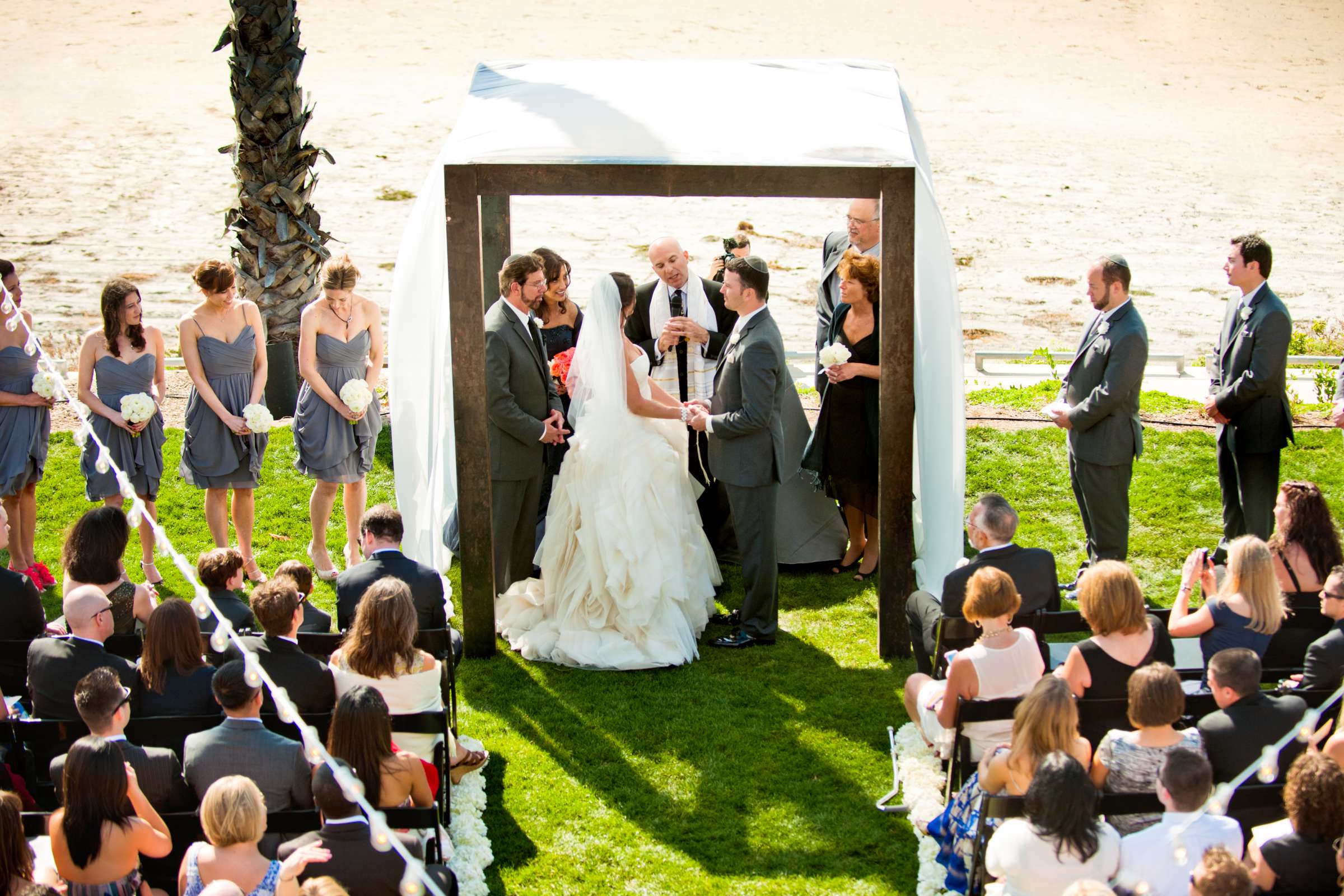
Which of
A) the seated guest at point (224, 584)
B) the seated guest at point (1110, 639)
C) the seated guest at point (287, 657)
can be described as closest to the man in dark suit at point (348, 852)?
the seated guest at point (287, 657)

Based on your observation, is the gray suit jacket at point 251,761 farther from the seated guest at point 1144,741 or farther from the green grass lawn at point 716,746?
the seated guest at point 1144,741

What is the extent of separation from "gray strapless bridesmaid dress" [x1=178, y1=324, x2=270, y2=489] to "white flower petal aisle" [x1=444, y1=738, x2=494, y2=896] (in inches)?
109

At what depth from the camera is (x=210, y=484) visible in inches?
311

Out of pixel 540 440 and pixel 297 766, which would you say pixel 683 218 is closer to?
pixel 540 440

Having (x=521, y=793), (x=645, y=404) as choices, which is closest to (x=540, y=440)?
(x=645, y=404)

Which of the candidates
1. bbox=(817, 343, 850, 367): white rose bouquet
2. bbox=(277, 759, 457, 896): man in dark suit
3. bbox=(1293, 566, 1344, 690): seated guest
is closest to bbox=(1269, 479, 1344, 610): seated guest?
bbox=(1293, 566, 1344, 690): seated guest

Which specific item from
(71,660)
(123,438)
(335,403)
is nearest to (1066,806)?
(71,660)

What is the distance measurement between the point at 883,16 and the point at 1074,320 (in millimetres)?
16741

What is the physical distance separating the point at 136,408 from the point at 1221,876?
6119mm

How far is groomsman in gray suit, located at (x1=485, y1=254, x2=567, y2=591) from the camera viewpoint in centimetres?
714

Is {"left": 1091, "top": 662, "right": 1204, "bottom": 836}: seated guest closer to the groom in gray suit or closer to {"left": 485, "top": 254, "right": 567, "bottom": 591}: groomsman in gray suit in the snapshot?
the groom in gray suit

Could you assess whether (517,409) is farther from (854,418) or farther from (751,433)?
(854,418)

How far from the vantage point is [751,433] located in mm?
7008

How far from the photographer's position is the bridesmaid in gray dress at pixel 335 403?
7.80 m
